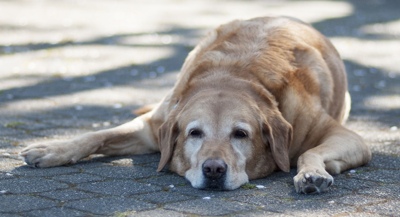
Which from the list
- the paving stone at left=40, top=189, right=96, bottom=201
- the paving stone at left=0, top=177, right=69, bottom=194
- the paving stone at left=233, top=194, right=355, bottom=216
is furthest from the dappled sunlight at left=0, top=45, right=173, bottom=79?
the paving stone at left=233, top=194, right=355, bottom=216

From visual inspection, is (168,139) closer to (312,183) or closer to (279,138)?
(279,138)

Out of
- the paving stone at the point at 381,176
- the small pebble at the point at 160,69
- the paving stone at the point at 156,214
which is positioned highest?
the paving stone at the point at 156,214

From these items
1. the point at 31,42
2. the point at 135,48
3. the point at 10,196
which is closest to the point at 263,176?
the point at 10,196

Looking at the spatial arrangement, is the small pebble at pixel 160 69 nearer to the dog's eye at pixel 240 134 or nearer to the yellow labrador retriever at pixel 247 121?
the yellow labrador retriever at pixel 247 121

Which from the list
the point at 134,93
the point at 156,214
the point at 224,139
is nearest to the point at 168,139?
the point at 224,139

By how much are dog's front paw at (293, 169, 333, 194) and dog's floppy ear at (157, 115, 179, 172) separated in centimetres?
86

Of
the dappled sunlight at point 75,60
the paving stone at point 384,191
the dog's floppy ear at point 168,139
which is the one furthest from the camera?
the dappled sunlight at point 75,60

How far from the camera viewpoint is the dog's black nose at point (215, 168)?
4.61m

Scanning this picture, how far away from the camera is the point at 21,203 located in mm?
4273

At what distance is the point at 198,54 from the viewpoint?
5777 millimetres

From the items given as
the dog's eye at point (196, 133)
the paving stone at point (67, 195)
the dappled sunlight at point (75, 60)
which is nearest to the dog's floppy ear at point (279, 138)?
the dog's eye at point (196, 133)

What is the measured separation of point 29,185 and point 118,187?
1.62 ft

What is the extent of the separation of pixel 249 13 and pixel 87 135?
890 cm

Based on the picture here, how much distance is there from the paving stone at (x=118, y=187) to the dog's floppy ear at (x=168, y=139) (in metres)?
0.32
